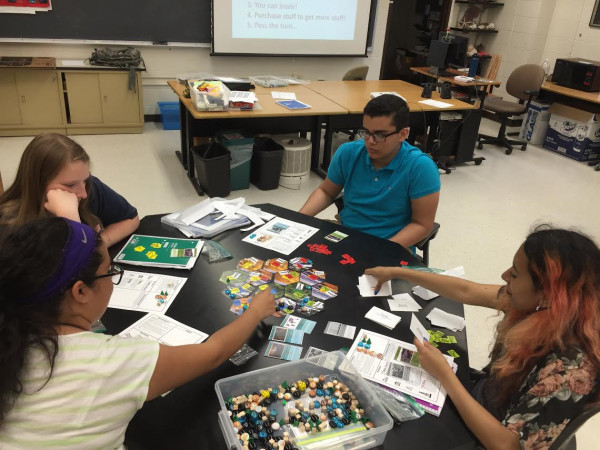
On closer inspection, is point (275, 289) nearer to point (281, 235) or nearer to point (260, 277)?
point (260, 277)

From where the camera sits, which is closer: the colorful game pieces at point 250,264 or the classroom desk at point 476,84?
the colorful game pieces at point 250,264

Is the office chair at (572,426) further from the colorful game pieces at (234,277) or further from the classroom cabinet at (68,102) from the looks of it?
the classroom cabinet at (68,102)

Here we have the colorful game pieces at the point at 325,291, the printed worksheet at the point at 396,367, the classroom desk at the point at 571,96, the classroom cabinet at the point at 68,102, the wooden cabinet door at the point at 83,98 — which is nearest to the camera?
the printed worksheet at the point at 396,367

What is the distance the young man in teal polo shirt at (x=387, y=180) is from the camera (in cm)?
214

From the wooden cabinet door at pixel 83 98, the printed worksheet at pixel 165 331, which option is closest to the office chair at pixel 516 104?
the wooden cabinet door at pixel 83 98

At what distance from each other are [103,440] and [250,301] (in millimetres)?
666

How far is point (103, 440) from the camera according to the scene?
944 millimetres

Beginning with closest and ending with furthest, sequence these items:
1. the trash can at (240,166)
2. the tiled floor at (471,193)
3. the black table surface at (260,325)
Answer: the black table surface at (260,325) → the tiled floor at (471,193) → the trash can at (240,166)

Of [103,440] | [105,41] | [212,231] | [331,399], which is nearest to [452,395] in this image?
A: [331,399]

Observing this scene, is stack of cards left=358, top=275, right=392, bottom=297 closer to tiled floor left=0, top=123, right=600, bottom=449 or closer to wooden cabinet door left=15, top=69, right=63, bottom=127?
tiled floor left=0, top=123, right=600, bottom=449

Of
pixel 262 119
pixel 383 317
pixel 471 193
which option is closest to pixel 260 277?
pixel 383 317

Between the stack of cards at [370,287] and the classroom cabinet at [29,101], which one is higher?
the stack of cards at [370,287]

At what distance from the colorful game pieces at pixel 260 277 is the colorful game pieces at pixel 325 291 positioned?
17 centimetres

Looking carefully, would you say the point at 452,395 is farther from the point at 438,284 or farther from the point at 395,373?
the point at 438,284
